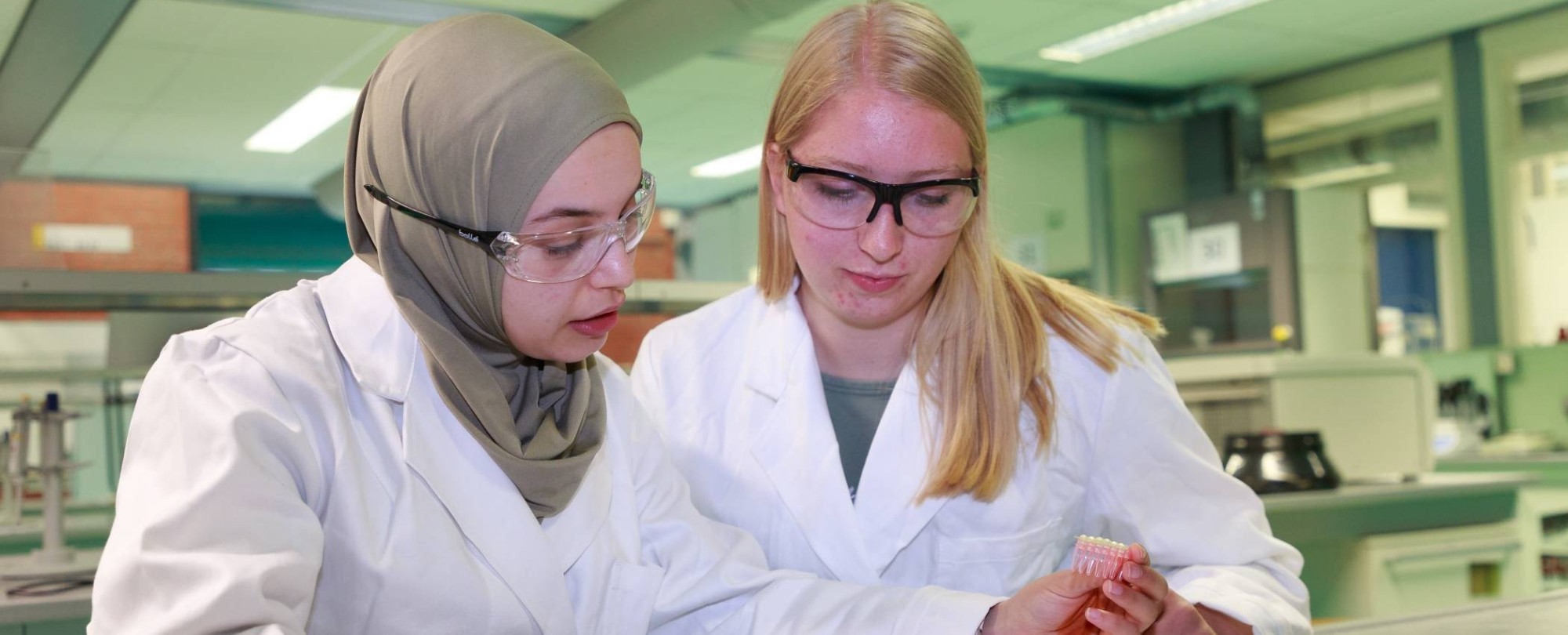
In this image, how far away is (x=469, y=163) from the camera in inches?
41.0

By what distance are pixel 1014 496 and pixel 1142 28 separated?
545 centimetres

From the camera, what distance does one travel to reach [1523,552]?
3.57m

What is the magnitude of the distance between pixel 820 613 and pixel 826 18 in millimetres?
706

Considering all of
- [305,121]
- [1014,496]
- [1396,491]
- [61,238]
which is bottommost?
[1396,491]

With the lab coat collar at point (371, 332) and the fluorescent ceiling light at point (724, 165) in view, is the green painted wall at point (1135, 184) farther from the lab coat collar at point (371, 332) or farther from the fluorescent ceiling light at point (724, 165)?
the lab coat collar at point (371, 332)

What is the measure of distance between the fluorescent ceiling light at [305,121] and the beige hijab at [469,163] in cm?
602

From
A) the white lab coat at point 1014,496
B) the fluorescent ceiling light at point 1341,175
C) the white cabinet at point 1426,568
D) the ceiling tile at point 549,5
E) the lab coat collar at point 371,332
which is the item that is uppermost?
the ceiling tile at point 549,5

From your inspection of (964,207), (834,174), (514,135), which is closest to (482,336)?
(514,135)

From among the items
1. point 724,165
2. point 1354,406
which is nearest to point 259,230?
point 724,165

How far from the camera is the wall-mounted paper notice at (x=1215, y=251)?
6.47 m

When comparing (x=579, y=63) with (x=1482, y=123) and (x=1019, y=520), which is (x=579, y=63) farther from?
(x=1482, y=123)

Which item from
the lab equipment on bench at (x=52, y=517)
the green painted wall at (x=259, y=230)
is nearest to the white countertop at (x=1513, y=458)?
the lab equipment on bench at (x=52, y=517)

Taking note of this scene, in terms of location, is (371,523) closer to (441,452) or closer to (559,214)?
(441,452)

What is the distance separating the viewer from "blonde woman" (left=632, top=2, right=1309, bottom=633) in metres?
1.37
